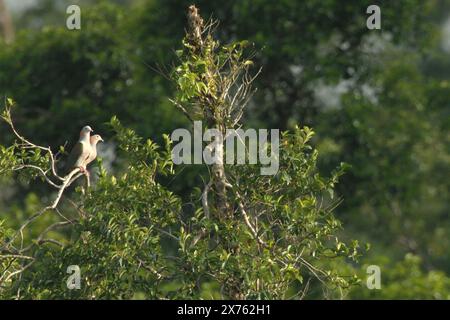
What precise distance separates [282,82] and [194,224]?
35.2ft

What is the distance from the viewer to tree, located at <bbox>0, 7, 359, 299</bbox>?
9.19m

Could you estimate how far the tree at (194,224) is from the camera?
9188 mm

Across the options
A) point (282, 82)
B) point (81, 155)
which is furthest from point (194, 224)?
point (282, 82)

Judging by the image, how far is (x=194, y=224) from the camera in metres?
9.41

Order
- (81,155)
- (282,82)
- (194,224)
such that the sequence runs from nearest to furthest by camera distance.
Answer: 1. (194,224)
2. (81,155)
3. (282,82)

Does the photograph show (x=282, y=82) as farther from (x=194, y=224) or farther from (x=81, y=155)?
(x=194, y=224)

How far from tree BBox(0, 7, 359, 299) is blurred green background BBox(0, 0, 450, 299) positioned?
26.8 feet

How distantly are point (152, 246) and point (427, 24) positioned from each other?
39.0 feet

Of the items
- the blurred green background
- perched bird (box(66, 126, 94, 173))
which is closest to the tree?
perched bird (box(66, 126, 94, 173))

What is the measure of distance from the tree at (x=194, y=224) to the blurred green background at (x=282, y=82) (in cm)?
817

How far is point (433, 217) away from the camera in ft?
81.3

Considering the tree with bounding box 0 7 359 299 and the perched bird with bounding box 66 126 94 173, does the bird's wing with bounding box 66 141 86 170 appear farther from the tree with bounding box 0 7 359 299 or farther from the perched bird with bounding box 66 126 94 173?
the tree with bounding box 0 7 359 299

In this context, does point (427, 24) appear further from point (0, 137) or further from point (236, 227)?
point (236, 227)

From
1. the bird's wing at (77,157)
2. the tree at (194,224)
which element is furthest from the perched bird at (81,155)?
the tree at (194,224)
